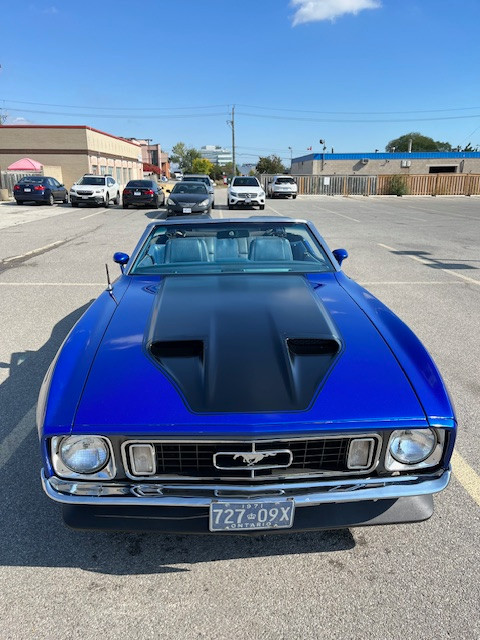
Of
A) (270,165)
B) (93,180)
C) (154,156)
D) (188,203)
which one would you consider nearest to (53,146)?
(93,180)

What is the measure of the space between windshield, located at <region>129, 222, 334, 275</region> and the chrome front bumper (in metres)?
1.95

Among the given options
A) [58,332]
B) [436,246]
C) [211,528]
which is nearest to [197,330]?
[211,528]

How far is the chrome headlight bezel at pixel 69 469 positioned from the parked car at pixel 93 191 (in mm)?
22762

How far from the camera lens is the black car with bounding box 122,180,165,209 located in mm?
22406

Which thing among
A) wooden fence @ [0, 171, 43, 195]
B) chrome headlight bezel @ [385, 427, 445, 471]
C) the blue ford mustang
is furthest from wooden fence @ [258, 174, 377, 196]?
chrome headlight bezel @ [385, 427, 445, 471]

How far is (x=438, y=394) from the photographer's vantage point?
6.96 feet

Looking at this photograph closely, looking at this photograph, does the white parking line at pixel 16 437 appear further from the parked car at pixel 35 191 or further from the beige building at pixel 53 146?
the beige building at pixel 53 146

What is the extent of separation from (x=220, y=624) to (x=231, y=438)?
29.9 inches

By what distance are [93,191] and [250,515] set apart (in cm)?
2319

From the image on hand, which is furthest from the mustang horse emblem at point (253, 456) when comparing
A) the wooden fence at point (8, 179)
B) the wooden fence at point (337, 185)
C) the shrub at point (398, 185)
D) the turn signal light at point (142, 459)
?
the shrub at point (398, 185)

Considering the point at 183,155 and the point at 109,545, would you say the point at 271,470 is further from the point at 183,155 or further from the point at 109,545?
the point at 183,155

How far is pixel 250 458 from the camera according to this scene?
6.31 ft

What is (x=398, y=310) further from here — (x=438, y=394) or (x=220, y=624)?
(x=220, y=624)

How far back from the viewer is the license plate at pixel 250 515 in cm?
192
